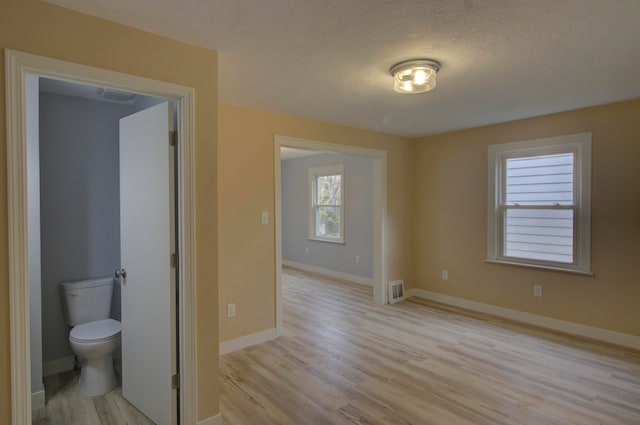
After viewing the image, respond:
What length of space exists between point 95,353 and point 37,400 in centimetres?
43

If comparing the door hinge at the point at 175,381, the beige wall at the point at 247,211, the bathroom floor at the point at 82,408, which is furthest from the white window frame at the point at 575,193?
the bathroom floor at the point at 82,408

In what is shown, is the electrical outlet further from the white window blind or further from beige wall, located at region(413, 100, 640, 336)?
the white window blind

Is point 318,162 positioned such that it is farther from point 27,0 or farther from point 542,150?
point 27,0

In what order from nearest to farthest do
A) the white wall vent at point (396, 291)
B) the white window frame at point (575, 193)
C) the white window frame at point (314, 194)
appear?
the white window frame at point (575, 193)
the white wall vent at point (396, 291)
the white window frame at point (314, 194)

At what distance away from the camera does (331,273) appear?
676 cm

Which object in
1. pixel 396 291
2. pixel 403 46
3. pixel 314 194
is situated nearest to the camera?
pixel 403 46

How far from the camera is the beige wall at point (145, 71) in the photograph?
5.05 feet

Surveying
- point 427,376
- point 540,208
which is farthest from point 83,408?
point 540,208

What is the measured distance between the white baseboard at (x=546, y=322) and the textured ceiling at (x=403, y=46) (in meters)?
2.26

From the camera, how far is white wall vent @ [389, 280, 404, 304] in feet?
16.0

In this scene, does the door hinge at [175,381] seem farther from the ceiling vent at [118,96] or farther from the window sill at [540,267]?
the window sill at [540,267]

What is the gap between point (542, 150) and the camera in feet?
12.8

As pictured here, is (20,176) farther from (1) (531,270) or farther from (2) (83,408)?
(1) (531,270)

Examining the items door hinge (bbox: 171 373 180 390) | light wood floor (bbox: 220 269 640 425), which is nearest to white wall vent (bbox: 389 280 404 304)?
light wood floor (bbox: 220 269 640 425)
